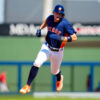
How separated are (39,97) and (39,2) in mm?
4178

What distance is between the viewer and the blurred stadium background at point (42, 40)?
17.8 m

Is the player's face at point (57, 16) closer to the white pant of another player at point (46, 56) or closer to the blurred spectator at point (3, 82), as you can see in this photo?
the white pant of another player at point (46, 56)

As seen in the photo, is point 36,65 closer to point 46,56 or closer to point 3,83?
point 46,56

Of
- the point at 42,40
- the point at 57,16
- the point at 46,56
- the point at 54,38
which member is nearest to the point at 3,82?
the point at 42,40

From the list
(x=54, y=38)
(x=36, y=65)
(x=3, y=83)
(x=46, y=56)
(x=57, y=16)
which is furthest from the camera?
(x=3, y=83)

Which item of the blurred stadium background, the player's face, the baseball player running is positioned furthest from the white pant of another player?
the blurred stadium background

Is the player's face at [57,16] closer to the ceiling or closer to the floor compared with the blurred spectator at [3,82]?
closer to the ceiling

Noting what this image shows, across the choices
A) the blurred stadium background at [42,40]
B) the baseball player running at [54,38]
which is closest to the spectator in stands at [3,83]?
the blurred stadium background at [42,40]

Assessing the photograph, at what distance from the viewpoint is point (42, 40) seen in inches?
731

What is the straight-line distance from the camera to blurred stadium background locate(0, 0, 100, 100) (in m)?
17.8

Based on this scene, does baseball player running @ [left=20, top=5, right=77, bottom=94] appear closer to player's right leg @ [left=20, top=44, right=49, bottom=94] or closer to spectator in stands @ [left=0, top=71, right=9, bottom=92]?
player's right leg @ [left=20, top=44, right=49, bottom=94]

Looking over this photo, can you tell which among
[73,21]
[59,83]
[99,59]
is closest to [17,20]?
[73,21]

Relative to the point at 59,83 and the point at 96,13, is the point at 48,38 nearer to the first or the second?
the point at 59,83

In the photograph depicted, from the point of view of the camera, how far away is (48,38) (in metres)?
10.4
